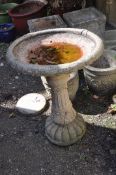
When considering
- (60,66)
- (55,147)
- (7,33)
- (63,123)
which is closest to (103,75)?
(63,123)

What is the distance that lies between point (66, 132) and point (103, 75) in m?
1.09

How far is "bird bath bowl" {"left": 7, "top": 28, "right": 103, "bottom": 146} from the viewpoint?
342 centimetres

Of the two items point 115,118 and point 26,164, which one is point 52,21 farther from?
point 26,164

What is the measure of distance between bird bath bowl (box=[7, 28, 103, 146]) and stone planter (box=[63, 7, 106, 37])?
133 cm

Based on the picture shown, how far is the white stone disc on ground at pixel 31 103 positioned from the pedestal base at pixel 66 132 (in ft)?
2.06

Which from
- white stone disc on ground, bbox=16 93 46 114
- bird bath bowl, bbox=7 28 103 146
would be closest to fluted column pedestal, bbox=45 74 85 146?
bird bath bowl, bbox=7 28 103 146

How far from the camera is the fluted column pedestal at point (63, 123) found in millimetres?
4043

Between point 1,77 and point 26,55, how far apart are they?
232 centimetres

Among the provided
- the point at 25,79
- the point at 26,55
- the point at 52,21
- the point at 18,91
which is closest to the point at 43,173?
the point at 26,55

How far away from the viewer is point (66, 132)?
4188 millimetres

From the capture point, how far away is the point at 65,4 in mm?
6605

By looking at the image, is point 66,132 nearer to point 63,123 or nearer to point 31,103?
point 63,123

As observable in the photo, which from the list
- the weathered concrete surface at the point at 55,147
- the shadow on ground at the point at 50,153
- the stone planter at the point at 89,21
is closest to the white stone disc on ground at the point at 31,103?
the weathered concrete surface at the point at 55,147

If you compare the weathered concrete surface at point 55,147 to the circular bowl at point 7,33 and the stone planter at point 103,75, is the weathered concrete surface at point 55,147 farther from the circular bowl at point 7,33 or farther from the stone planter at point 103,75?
the circular bowl at point 7,33
